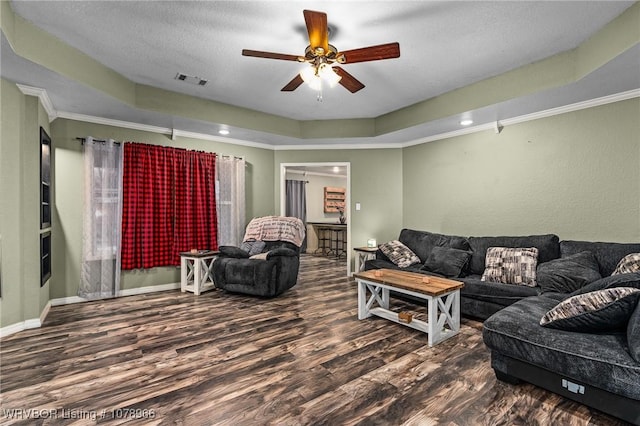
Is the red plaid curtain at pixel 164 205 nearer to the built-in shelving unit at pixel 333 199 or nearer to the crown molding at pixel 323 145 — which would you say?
the crown molding at pixel 323 145

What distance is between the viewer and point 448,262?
390cm

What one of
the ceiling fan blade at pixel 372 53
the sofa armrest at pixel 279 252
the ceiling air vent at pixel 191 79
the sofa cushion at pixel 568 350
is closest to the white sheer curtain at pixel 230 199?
the sofa armrest at pixel 279 252

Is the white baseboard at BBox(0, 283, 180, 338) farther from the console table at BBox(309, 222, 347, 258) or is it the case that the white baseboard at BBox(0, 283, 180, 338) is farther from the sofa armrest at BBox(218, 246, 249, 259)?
the console table at BBox(309, 222, 347, 258)

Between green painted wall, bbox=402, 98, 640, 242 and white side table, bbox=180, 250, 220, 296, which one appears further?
white side table, bbox=180, 250, 220, 296

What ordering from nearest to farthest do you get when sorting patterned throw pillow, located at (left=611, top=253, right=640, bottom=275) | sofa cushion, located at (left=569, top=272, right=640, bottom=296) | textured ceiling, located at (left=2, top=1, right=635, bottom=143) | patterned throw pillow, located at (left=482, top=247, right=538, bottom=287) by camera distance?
sofa cushion, located at (left=569, top=272, right=640, bottom=296)
textured ceiling, located at (left=2, top=1, right=635, bottom=143)
patterned throw pillow, located at (left=611, top=253, right=640, bottom=275)
patterned throw pillow, located at (left=482, top=247, right=538, bottom=287)

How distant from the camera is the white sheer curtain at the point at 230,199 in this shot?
5.16m

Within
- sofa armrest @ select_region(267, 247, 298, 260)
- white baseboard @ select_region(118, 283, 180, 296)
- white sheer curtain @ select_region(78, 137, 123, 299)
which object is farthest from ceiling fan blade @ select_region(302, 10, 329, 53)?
white baseboard @ select_region(118, 283, 180, 296)

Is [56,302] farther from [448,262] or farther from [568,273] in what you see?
[568,273]

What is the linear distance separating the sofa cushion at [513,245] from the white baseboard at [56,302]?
14.2 feet

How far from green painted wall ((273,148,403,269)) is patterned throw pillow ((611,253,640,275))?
3.17m

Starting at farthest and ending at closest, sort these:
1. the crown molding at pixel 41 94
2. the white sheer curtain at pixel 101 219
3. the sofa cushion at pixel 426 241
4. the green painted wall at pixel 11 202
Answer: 1. the sofa cushion at pixel 426 241
2. the white sheer curtain at pixel 101 219
3. the crown molding at pixel 41 94
4. the green painted wall at pixel 11 202

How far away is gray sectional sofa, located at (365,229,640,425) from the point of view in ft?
5.53

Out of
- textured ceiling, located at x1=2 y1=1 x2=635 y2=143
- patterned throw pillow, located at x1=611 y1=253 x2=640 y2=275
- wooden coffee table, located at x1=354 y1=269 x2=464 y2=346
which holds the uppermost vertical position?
textured ceiling, located at x1=2 y1=1 x2=635 y2=143

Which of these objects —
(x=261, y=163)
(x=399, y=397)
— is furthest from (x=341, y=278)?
(x=399, y=397)
